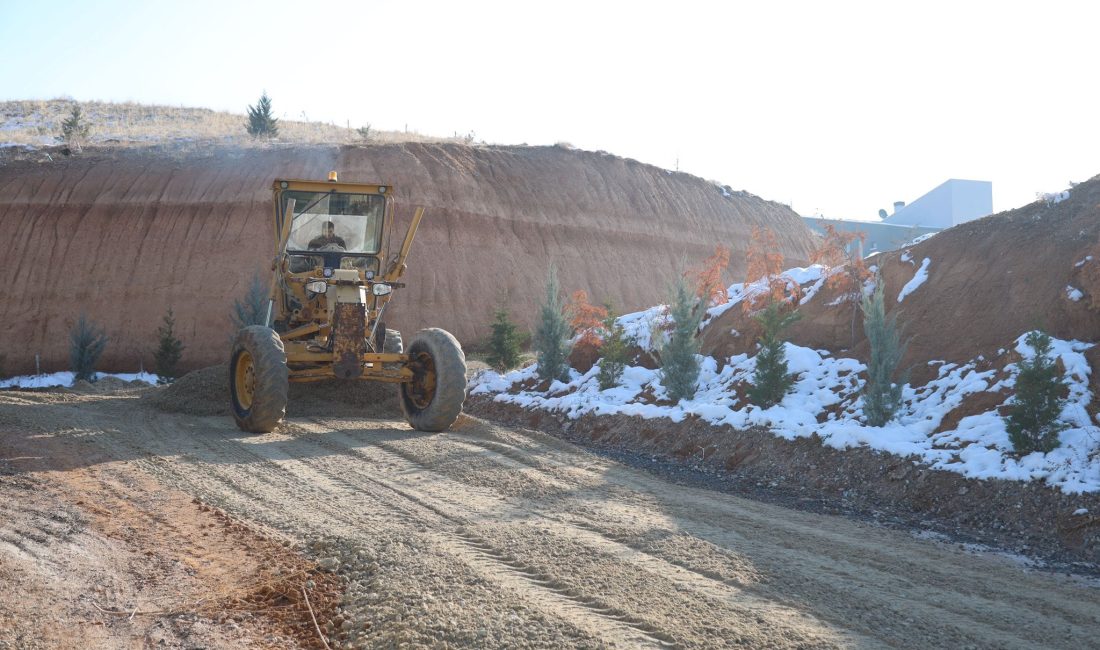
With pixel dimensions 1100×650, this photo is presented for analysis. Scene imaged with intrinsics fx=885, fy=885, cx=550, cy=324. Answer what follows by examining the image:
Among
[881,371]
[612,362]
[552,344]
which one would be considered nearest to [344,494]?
[881,371]

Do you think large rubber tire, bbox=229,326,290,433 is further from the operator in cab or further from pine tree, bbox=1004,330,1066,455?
pine tree, bbox=1004,330,1066,455

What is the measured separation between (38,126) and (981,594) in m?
56.9

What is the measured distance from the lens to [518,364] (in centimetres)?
2197

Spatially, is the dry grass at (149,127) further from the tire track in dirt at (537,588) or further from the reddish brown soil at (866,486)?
the tire track in dirt at (537,588)

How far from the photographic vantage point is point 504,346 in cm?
2188

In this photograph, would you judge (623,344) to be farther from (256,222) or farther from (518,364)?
(256,222)

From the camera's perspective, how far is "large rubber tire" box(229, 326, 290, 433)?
11.4 metres

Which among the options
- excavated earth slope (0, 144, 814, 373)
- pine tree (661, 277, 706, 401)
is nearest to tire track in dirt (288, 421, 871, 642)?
pine tree (661, 277, 706, 401)

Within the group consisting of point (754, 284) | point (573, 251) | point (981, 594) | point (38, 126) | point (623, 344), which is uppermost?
point (38, 126)

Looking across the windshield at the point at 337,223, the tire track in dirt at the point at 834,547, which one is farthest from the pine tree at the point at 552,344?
the tire track in dirt at the point at 834,547

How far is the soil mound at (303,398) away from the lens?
14250 millimetres

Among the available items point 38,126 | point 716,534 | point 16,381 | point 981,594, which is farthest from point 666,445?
point 38,126

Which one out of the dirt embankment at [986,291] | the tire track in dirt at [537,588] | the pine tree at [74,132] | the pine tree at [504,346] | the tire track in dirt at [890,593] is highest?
the pine tree at [74,132]

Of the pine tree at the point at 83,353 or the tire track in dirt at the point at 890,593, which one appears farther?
the pine tree at the point at 83,353
